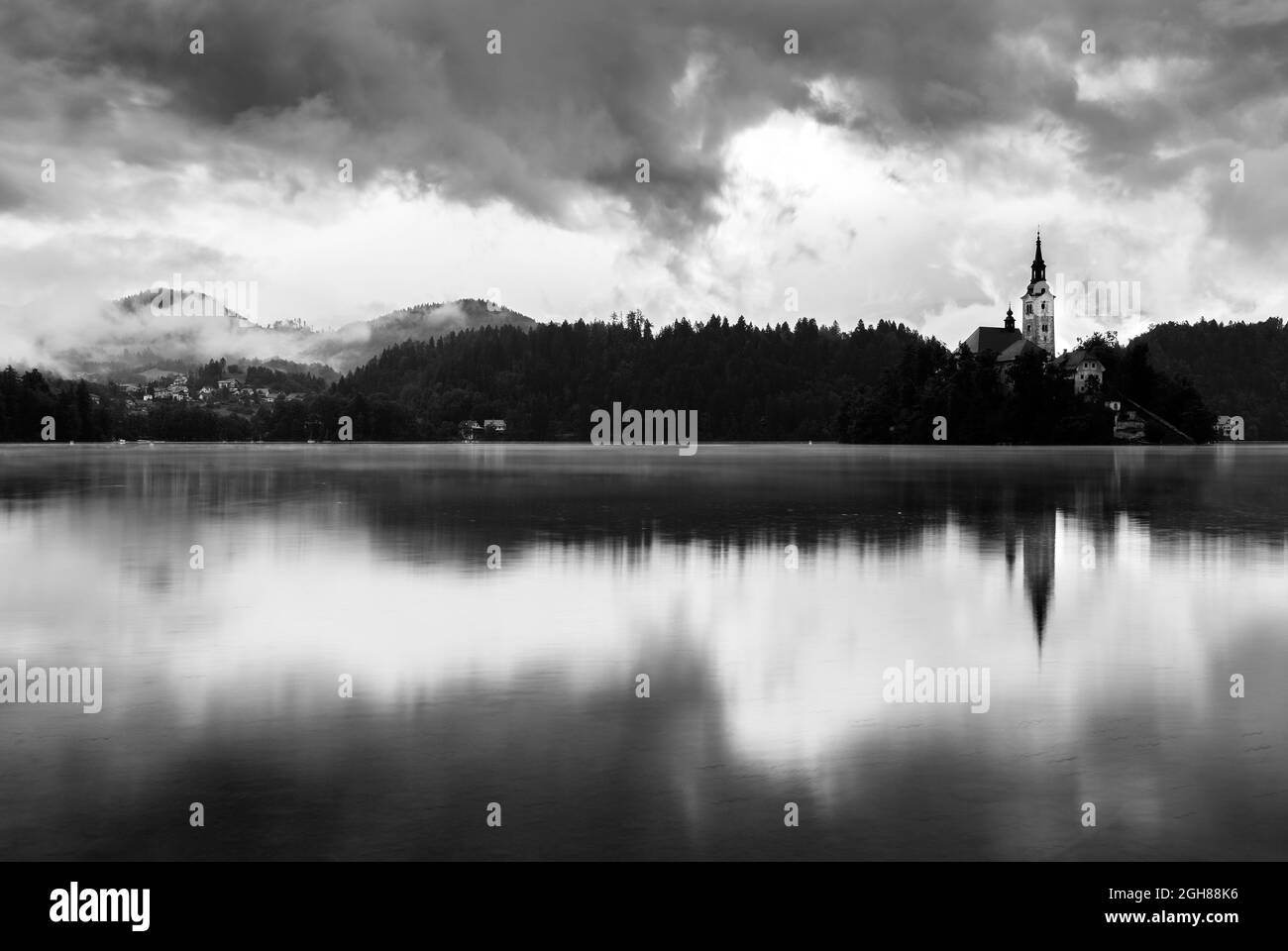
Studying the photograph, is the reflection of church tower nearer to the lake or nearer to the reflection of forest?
the reflection of forest

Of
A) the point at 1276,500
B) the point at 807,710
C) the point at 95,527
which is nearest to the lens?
the point at 807,710

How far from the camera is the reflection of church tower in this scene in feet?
61.0

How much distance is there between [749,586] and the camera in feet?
68.3

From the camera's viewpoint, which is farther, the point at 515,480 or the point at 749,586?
the point at 515,480

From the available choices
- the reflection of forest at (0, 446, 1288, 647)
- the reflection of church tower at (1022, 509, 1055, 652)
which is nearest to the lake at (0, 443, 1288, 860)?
the reflection of church tower at (1022, 509, 1055, 652)

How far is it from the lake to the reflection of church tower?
0.47 ft

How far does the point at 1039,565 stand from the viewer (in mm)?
24578

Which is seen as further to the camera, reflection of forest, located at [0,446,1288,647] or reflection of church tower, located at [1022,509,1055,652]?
reflection of forest, located at [0,446,1288,647]

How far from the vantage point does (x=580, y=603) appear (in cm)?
1875

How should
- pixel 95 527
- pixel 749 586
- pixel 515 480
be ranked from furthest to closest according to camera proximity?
pixel 515 480 < pixel 95 527 < pixel 749 586

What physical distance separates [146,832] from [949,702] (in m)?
8.03
